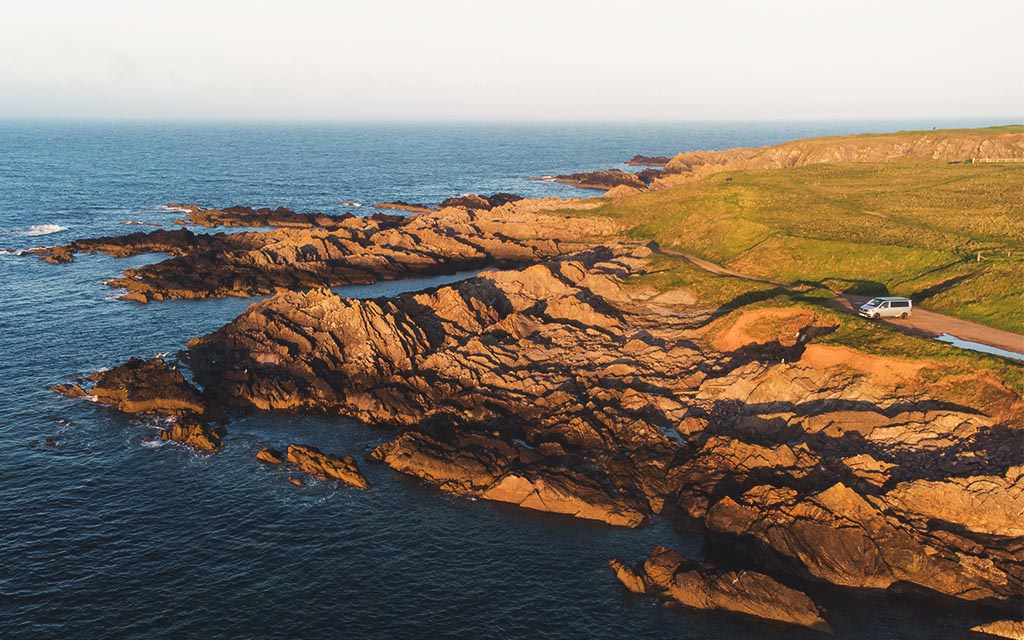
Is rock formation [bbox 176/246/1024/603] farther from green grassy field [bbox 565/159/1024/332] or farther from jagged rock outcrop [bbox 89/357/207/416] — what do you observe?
green grassy field [bbox 565/159/1024/332]

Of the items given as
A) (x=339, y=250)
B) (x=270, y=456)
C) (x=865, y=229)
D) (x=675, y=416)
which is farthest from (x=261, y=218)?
(x=675, y=416)

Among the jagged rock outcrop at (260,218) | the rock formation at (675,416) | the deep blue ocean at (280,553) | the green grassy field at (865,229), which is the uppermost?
the green grassy field at (865,229)

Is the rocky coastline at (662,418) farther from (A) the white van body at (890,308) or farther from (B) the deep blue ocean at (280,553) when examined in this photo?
(A) the white van body at (890,308)

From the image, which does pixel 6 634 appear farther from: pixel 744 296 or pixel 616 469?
pixel 744 296

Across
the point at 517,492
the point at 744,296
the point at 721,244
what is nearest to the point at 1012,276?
the point at 744,296

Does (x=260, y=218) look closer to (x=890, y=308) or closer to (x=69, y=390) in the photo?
(x=69, y=390)

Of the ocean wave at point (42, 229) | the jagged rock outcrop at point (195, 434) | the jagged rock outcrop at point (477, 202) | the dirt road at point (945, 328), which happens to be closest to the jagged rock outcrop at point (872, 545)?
the dirt road at point (945, 328)

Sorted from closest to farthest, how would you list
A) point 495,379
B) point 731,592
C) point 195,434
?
1. point 731,592
2. point 195,434
3. point 495,379

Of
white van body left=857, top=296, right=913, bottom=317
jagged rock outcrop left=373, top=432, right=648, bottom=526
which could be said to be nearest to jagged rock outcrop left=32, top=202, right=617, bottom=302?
jagged rock outcrop left=373, top=432, right=648, bottom=526
